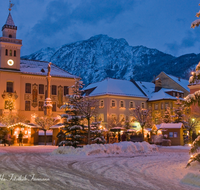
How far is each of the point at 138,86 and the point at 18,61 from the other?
1101 inches

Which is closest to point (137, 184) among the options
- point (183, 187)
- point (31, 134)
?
point (183, 187)

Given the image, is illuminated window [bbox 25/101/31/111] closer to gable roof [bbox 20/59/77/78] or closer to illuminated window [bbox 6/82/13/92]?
illuminated window [bbox 6/82/13/92]

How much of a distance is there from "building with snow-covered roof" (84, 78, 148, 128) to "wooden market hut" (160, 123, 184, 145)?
22943mm

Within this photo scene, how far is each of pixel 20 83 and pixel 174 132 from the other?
34.0 meters

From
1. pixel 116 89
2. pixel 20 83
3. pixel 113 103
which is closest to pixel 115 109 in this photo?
pixel 113 103

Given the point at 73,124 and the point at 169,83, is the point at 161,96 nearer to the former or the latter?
the point at 169,83

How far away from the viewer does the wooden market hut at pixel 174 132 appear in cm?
3881

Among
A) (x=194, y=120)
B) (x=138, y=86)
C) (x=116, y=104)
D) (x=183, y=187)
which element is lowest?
(x=183, y=187)

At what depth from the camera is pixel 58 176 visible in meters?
11.0

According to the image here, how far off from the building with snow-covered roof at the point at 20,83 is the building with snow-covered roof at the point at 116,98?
24.7 ft

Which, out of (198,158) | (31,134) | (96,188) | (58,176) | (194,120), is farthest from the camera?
(194,120)

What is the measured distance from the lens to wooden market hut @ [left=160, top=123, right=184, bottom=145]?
127 feet

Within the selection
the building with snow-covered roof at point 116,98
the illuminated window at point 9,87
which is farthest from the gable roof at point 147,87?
the illuminated window at point 9,87

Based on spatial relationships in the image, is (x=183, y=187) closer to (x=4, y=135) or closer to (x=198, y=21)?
(x=198, y=21)
